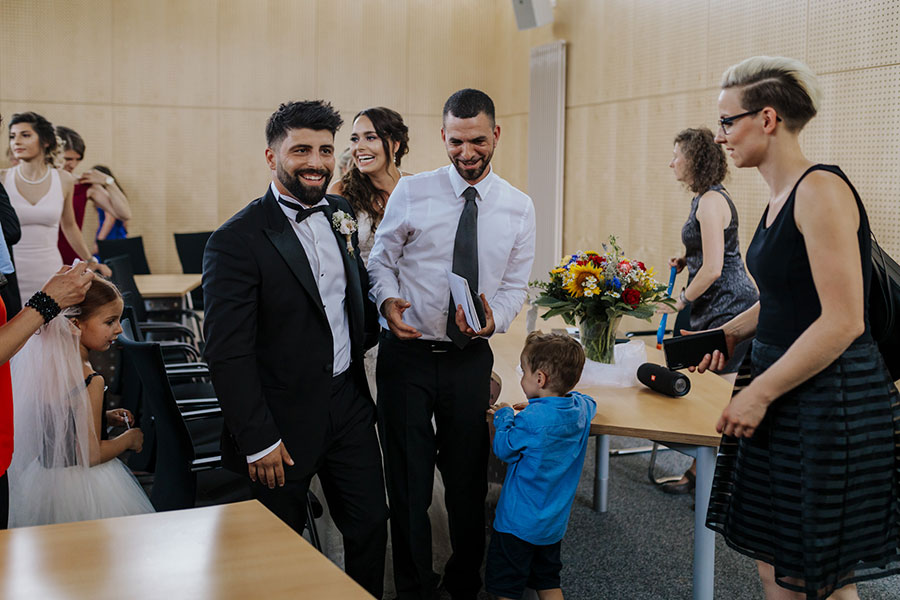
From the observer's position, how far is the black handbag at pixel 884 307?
2.07 m

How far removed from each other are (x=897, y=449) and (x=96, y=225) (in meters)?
8.09

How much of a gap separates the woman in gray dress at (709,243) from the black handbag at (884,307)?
6.83ft

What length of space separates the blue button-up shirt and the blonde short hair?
1.11 meters

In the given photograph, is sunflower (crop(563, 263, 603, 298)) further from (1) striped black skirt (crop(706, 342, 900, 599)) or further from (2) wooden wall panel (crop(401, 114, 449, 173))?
(2) wooden wall panel (crop(401, 114, 449, 173))

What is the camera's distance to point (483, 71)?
9555 millimetres

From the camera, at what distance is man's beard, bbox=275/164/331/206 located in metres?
2.44

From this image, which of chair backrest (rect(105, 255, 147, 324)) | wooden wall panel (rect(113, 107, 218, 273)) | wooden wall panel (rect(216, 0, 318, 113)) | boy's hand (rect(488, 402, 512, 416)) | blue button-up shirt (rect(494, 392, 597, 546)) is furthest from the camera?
wooden wall panel (rect(216, 0, 318, 113))

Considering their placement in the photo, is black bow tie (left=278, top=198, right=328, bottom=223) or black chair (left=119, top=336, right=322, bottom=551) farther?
black chair (left=119, top=336, right=322, bottom=551)

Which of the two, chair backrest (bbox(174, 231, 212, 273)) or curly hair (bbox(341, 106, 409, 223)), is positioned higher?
curly hair (bbox(341, 106, 409, 223))

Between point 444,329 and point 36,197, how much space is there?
347 centimetres

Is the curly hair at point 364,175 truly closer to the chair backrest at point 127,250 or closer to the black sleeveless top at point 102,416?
the black sleeveless top at point 102,416

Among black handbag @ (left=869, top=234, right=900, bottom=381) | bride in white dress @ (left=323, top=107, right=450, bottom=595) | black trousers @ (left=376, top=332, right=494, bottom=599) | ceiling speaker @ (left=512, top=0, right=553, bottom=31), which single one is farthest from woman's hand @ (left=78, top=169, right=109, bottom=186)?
black handbag @ (left=869, top=234, right=900, bottom=381)

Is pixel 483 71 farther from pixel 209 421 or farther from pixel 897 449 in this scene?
pixel 897 449

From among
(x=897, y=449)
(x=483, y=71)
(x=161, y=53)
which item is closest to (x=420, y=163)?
(x=483, y=71)
